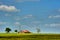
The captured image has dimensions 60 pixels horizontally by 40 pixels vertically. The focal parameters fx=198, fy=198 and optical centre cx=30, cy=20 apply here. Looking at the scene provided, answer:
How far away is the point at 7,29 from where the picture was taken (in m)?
138

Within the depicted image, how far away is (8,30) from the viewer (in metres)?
138

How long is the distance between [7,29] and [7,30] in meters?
0.73

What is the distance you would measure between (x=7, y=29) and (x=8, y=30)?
103cm

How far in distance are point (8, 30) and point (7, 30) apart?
70 cm

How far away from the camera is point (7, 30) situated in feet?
452
